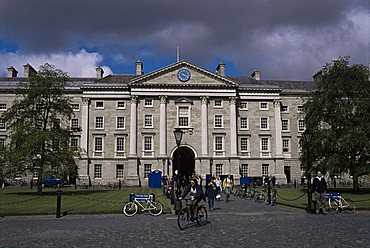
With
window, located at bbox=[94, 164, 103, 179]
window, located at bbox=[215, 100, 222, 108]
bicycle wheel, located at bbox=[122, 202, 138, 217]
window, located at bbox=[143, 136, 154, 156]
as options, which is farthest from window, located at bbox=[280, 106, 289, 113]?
bicycle wheel, located at bbox=[122, 202, 138, 217]

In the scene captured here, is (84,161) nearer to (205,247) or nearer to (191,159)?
(191,159)

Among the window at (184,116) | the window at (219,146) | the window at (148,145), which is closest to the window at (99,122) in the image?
the window at (148,145)

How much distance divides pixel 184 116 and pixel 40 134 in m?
26.5

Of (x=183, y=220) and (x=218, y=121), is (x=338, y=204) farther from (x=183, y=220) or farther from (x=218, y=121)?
(x=218, y=121)

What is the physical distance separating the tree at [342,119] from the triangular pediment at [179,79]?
21.1 m

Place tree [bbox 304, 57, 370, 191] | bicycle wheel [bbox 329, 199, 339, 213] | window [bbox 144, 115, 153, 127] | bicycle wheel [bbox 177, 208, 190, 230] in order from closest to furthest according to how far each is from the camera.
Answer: bicycle wheel [bbox 177, 208, 190, 230]
bicycle wheel [bbox 329, 199, 339, 213]
tree [bbox 304, 57, 370, 191]
window [bbox 144, 115, 153, 127]

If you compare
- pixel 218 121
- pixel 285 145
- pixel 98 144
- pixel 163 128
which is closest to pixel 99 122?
pixel 98 144

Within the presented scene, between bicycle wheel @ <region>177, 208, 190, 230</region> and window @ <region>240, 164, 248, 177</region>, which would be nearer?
bicycle wheel @ <region>177, 208, 190, 230</region>

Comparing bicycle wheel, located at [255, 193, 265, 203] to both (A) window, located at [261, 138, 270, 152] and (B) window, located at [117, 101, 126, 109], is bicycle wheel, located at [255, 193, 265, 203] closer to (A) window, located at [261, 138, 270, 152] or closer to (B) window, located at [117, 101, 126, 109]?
(A) window, located at [261, 138, 270, 152]

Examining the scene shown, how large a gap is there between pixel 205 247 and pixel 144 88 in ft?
156

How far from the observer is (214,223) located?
1573 centimetres

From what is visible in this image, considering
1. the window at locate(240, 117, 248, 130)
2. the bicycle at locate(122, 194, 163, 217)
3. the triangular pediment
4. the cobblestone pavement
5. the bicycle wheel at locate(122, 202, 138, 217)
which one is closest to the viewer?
the cobblestone pavement

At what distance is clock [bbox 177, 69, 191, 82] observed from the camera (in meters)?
57.2

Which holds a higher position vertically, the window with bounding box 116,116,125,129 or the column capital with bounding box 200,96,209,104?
the column capital with bounding box 200,96,209,104
